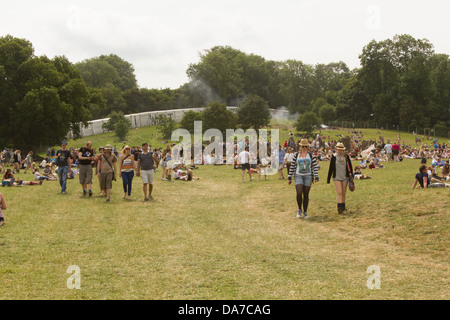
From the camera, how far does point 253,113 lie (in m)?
71.9

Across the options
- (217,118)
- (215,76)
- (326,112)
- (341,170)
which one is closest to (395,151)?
(341,170)

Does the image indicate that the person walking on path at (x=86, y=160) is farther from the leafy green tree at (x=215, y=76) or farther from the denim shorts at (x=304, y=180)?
the leafy green tree at (x=215, y=76)

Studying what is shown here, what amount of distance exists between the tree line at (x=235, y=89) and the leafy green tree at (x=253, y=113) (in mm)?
374

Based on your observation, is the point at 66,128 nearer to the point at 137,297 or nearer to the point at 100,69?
the point at 137,297

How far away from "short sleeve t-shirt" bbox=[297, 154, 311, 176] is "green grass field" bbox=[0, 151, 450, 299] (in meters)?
1.48

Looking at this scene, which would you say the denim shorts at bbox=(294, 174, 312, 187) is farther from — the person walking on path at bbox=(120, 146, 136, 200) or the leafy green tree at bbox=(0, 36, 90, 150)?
the leafy green tree at bbox=(0, 36, 90, 150)

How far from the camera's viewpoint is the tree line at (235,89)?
4503 centimetres

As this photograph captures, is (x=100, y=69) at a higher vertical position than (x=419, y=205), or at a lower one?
higher

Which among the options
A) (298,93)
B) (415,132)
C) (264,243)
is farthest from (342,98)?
(264,243)

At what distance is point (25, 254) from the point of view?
8734 millimetres

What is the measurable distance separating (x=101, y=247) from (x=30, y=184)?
14.8 meters

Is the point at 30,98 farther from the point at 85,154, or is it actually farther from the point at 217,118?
the point at 85,154

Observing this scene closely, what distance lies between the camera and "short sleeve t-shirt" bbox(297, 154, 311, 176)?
13.1 meters

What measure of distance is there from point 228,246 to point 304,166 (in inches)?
176
